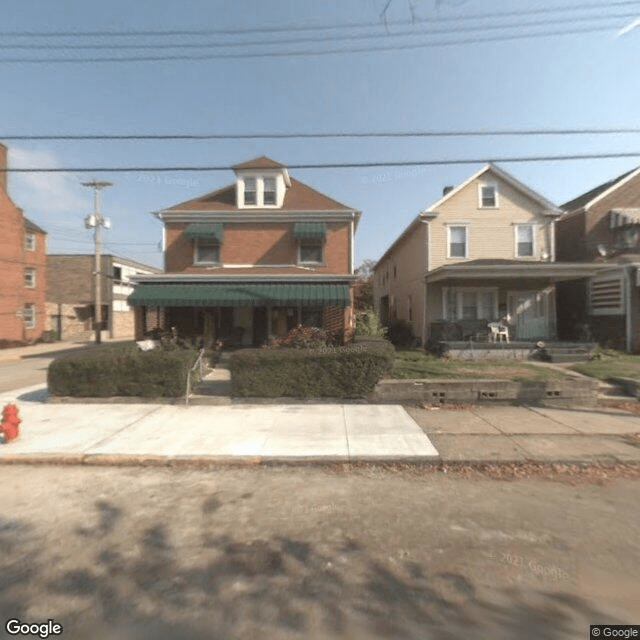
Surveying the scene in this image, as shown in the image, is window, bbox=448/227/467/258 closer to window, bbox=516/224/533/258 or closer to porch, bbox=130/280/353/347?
window, bbox=516/224/533/258

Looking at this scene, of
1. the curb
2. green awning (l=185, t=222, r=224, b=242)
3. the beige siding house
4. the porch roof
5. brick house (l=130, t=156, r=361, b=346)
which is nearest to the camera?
the curb

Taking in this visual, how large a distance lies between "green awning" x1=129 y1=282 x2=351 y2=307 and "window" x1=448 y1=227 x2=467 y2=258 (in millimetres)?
6432

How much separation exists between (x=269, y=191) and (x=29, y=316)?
21.0 m

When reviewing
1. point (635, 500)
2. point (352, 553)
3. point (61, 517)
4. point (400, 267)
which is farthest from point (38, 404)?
point (400, 267)

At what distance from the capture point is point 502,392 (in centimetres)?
859

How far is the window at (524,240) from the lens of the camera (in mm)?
17625

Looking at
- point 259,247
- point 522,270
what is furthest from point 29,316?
point 522,270

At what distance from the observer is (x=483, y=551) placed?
11.0 ft

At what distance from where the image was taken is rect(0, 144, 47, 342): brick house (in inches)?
929

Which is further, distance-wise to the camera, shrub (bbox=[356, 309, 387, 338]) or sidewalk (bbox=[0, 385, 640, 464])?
shrub (bbox=[356, 309, 387, 338])

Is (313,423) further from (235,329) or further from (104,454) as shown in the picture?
(235,329)

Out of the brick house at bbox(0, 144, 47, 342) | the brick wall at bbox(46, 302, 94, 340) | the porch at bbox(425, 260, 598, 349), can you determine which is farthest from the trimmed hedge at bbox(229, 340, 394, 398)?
the brick wall at bbox(46, 302, 94, 340)

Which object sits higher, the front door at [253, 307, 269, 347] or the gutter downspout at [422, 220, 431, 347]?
the gutter downspout at [422, 220, 431, 347]

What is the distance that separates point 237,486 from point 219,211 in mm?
14026
